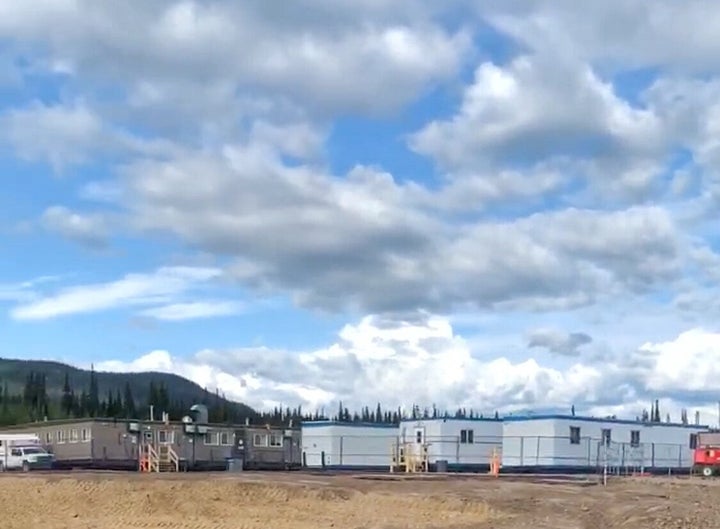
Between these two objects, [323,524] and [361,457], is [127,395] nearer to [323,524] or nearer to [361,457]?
[361,457]

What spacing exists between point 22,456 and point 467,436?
83.9 ft

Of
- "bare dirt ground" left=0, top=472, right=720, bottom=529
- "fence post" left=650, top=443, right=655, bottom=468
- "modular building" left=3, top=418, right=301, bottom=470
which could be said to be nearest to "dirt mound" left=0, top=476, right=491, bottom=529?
"bare dirt ground" left=0, top=472, right=720, bottom=529

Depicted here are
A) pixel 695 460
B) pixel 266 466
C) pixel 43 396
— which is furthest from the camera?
pixel 43 396

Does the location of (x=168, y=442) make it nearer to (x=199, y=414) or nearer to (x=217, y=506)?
(x=199, y=414)

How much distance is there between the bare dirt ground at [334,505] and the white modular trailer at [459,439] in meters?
25.4

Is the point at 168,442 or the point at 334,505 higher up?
the point at 334,505

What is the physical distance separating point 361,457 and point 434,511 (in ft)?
133

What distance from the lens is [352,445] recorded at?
259 ft

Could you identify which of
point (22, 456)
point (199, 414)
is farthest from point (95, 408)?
point (22, 456)

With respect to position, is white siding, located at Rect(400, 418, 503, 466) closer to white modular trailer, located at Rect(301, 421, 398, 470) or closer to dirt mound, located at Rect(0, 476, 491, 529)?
white modular trailer, located at Rect(301, 421, 398, 470)

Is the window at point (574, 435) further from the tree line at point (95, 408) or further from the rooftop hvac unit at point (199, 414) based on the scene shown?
the tree line at point (95, 408)

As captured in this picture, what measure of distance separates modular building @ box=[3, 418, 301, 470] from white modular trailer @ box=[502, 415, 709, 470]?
55.0ft

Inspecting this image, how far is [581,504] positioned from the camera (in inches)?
1585

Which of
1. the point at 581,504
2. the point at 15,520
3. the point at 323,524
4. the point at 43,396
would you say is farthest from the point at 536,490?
the point at 43,396
